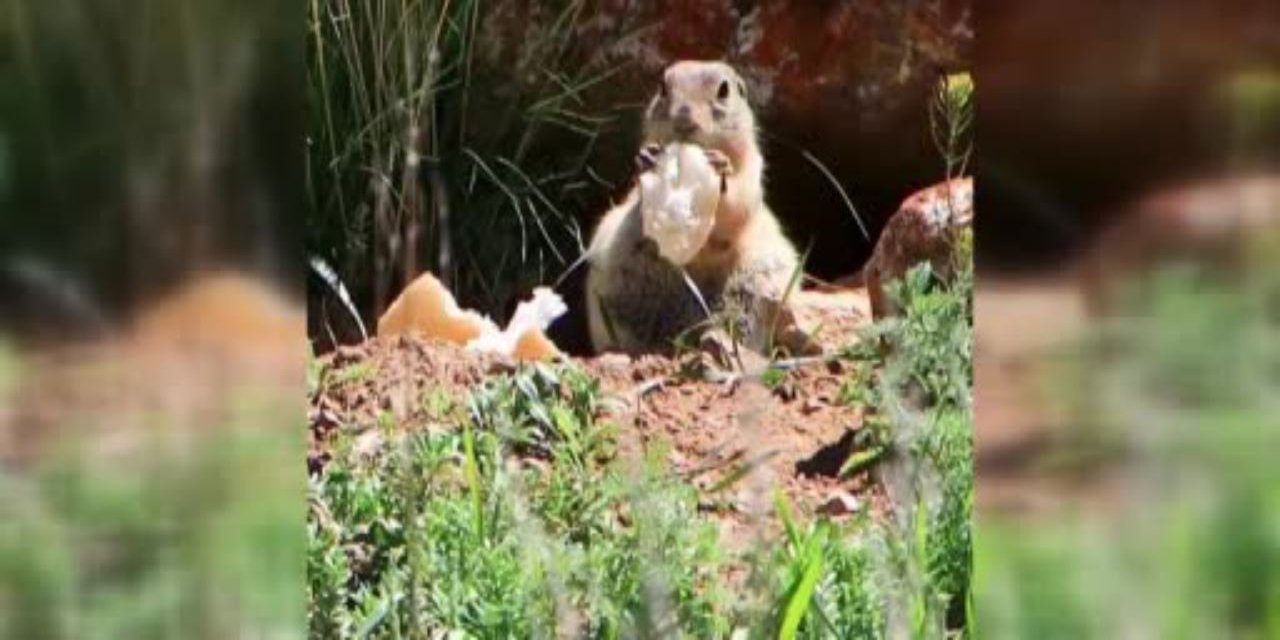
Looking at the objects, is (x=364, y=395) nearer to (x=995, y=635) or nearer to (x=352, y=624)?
(x=352, y=624)

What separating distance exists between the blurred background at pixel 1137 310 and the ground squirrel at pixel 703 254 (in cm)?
33

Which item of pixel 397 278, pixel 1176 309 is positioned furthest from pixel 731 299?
pixel 1176 309

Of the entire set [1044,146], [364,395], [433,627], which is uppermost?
[1044,146]

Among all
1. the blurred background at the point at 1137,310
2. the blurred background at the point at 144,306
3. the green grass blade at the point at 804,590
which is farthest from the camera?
the green grass blade at the point at 804,590

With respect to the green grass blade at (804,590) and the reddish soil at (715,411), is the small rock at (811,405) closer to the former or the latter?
the reddish soil at (715,411)

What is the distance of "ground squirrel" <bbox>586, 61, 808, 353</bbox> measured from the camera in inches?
108

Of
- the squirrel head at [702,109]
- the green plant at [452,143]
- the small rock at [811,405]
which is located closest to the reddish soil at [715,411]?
the small rock at [811,405]

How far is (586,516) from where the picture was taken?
110 inches

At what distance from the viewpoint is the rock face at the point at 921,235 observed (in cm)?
263

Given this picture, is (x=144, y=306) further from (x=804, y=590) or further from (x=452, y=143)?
(x=804, y=590)

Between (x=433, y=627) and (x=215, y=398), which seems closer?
(x=215, y=398)

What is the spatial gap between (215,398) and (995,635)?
0.93 meters

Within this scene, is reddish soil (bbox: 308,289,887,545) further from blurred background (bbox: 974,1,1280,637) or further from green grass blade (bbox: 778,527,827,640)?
blurred background (bbox: 974,1,1280,637)

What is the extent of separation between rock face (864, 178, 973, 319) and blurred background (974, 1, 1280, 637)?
101 mm
